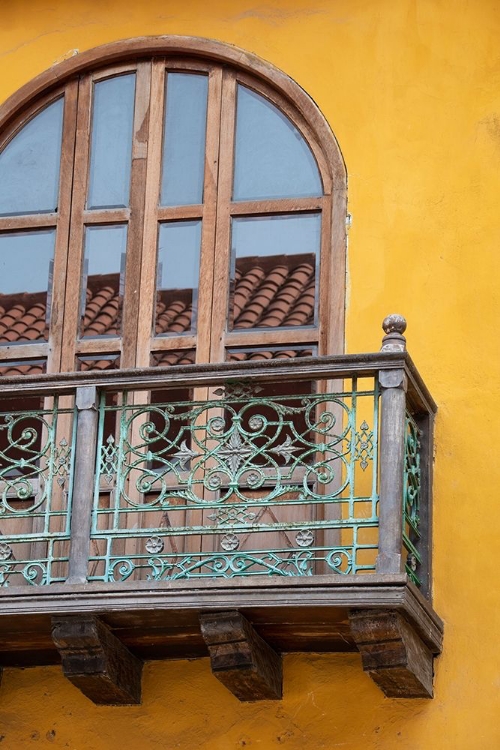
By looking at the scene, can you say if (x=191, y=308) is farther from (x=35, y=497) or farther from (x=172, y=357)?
(x=35, y=497)

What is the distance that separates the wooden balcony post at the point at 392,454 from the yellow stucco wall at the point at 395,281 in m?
0.75

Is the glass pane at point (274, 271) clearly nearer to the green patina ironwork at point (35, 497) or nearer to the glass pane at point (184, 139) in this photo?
the glass pane at point (184, 139)

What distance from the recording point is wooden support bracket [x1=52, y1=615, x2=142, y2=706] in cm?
832

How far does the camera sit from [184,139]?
986 centimetres

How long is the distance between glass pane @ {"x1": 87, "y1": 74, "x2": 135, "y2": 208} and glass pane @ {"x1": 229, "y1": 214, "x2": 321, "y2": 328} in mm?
692

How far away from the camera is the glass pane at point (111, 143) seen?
32.3ft

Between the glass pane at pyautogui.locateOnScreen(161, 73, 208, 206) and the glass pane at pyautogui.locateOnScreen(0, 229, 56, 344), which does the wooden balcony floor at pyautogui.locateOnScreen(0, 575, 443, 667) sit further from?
the glass pane at pyautogui.locateOnScreen(161, 73, 208, 206)

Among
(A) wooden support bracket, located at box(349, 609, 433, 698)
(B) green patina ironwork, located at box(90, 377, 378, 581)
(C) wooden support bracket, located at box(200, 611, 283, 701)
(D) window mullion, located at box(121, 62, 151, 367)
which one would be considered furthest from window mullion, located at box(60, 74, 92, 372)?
(A) wooden support bracket, located at box(349, 609, 433, 698)

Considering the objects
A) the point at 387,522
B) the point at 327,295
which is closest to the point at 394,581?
the point at 387,522

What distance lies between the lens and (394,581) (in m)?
7.90

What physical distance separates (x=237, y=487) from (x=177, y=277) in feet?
5.51

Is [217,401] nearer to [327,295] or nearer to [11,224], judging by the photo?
[327,295]

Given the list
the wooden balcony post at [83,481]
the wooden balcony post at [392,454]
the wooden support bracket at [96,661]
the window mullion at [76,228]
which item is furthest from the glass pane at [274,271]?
the wooden support bracket at [96,661]

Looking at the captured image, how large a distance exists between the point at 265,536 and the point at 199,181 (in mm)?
1974
